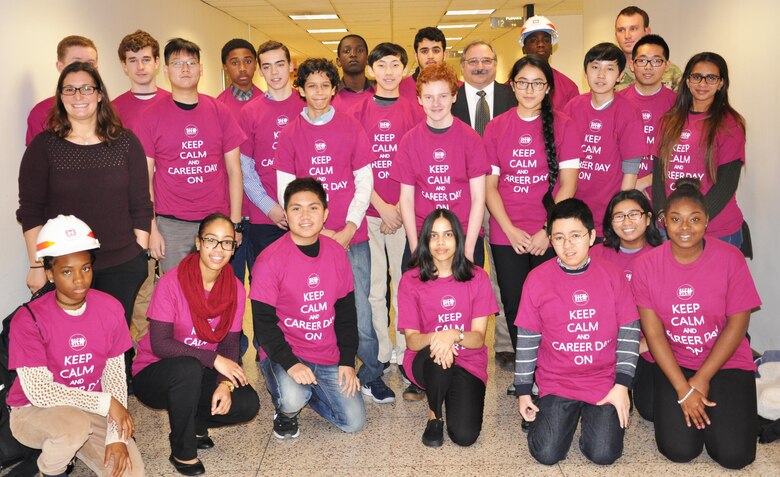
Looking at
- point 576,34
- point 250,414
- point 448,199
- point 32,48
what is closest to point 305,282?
point 250,414

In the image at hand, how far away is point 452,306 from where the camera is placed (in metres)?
3.31

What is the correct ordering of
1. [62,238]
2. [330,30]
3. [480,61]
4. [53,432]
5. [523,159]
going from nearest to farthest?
[53,432]
[62,238]
[523,159]
[480,61]
[330,30]

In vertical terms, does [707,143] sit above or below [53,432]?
above

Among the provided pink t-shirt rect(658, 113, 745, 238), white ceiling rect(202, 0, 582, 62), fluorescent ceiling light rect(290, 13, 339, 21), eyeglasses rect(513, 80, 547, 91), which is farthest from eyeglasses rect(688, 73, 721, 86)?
fluorescent ceiling light rect(290, 13, 339, 21)

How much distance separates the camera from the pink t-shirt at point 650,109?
3.99 meters

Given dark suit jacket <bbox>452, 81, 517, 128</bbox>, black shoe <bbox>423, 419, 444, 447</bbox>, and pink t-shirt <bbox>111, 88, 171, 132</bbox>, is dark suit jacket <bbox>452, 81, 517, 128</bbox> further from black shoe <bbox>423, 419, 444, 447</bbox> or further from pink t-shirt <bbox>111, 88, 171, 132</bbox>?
black shoe <bbox>423, 419, 444, 447</bbox>

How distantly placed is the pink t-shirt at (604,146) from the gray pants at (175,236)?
7.10ft

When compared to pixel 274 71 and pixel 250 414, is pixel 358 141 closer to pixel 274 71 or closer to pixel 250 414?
pixel 274 71

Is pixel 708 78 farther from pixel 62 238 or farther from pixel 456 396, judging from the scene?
pixel 62 238

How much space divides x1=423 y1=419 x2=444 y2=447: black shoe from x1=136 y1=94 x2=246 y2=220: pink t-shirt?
1.67m

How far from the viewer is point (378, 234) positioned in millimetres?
4000

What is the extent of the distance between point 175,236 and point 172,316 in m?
0.88

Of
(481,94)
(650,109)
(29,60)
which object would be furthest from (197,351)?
(650,109)

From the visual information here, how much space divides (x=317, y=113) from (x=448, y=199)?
831mm
